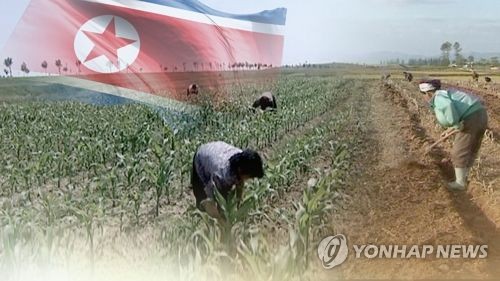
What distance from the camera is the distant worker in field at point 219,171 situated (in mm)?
2254

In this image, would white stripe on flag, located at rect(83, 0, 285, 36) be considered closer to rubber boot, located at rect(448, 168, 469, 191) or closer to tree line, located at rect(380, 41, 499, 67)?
tree line, located at rect(380, 41, 499, 67)

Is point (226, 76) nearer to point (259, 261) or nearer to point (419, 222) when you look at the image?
point (259, 261)

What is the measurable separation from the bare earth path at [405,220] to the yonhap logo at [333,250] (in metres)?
0.02

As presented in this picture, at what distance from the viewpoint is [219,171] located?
238cm

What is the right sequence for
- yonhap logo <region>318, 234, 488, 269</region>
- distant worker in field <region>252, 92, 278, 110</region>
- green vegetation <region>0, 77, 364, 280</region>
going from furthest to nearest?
distant worker in field <region>252, 92, 278, 110</region> → green vegetation <region>0, 77, 364, 280</region> → yonhap logo <region>318, 234, 488, 269</region>

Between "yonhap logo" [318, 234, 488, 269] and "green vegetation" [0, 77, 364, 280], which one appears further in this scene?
"green vegetation" [0, 77, 364, 280]

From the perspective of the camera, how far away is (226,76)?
2.26 metres

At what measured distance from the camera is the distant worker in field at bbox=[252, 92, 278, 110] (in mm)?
2367

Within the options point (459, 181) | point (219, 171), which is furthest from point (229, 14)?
point (459, 181)

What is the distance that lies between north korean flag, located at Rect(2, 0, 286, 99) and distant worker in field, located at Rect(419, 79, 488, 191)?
1.87 feet

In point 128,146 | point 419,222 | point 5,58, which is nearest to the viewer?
point 419,222

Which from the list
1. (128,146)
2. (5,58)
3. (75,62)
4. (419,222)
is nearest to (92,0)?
(75,62)

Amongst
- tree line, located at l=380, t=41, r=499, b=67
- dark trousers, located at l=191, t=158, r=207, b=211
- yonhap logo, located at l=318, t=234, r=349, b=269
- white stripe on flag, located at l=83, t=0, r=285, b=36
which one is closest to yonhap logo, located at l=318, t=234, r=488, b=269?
yonhap logo, located at l=318, t=234, r=349, b=269

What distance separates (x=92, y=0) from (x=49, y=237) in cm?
85
